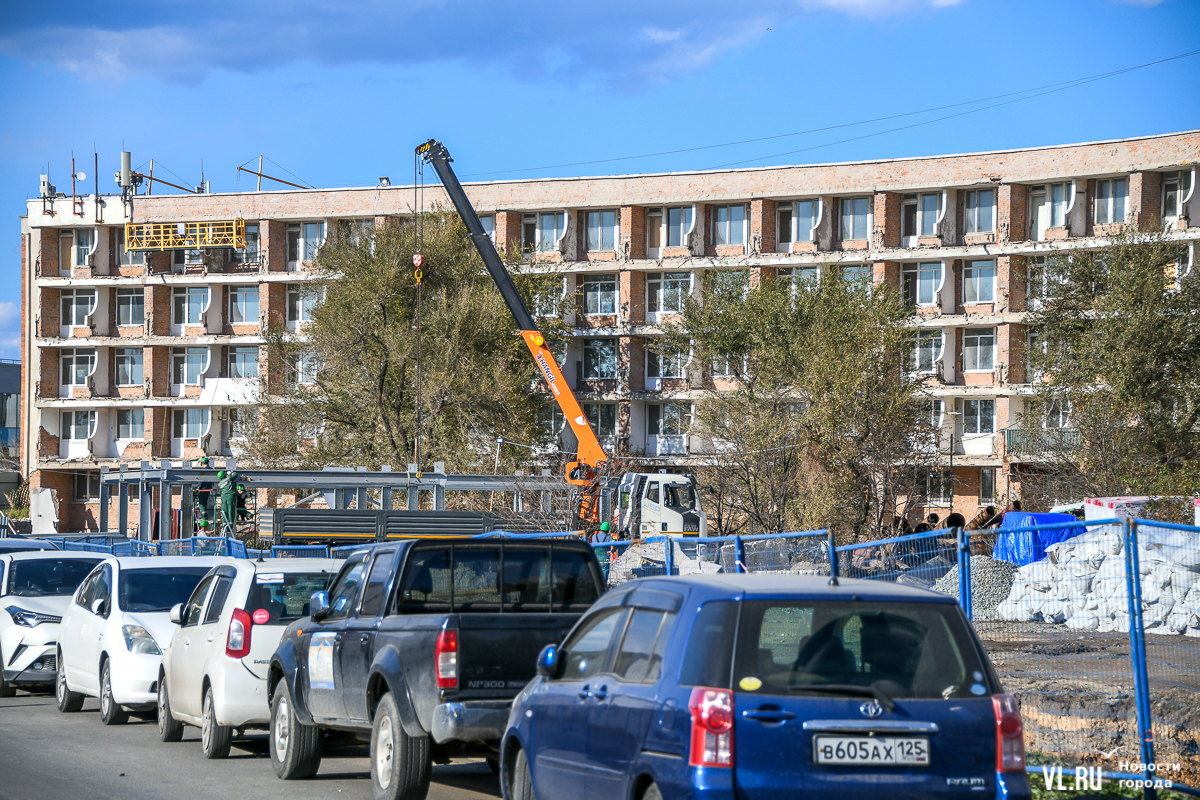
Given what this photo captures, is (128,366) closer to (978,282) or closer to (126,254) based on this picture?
(126,254)

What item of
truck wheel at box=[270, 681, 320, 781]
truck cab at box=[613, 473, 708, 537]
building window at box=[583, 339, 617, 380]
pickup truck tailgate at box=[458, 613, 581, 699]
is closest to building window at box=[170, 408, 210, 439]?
building window at box=[583, 339, 617, 380]

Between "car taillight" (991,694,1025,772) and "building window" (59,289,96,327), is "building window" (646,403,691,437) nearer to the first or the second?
"building window" (59,289,96,327)

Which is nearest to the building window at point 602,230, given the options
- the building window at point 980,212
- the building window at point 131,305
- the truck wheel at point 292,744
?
the building window at point 980,212

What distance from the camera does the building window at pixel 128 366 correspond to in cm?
6612

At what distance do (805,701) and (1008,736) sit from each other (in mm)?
971

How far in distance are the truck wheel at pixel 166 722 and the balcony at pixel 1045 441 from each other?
36039 millimetres

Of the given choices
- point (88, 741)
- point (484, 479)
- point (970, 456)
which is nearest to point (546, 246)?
point (970, 456)

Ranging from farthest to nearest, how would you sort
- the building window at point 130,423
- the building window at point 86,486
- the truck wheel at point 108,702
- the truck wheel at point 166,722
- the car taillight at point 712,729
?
1. the building window at point 86,486
2. the building window at point 130,423
3. the truck wheel at point 108,702
4. the truck wheel at point 166,722
5. the car taillight at point 712,729

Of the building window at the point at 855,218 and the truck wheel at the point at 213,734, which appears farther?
the building window at the point at 855,218

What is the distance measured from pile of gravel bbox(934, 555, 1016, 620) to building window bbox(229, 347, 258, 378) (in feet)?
172

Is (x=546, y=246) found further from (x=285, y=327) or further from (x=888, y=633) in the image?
(x=888, y=633)

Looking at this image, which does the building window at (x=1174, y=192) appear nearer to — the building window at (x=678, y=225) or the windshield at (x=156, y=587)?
the building window at (x=678, y=225)

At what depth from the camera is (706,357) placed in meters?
54.3

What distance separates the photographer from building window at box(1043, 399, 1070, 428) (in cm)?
4591
